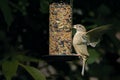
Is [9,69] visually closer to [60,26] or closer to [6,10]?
[6,10]

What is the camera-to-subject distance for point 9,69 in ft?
9.71

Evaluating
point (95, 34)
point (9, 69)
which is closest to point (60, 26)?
point (95, 34)

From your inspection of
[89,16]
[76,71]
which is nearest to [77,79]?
[76,71]

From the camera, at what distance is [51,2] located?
380 centimetres

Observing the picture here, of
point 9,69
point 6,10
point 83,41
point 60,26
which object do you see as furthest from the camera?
point 60,26

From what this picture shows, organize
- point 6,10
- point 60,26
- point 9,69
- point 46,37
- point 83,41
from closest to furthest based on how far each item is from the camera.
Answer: point 9,69, point 6,10, point 83,41, point 60,26, point 46,37

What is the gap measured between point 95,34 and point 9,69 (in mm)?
649

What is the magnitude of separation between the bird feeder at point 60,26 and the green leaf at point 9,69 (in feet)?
2.56

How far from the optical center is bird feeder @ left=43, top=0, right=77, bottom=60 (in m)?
3.78

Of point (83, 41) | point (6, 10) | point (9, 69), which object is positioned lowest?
point (9, 69)

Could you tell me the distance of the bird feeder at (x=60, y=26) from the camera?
378 centimetres

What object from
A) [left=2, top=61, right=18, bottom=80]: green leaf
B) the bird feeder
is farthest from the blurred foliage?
[left=2, top=61, right=18, bottom=80]: green leaf

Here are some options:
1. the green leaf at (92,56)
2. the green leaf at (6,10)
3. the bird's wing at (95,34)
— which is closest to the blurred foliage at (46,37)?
the green leaf at (92,56)

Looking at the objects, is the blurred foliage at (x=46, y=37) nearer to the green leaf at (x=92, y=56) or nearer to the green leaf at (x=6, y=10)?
the green leaf at (x=92, y=56)
